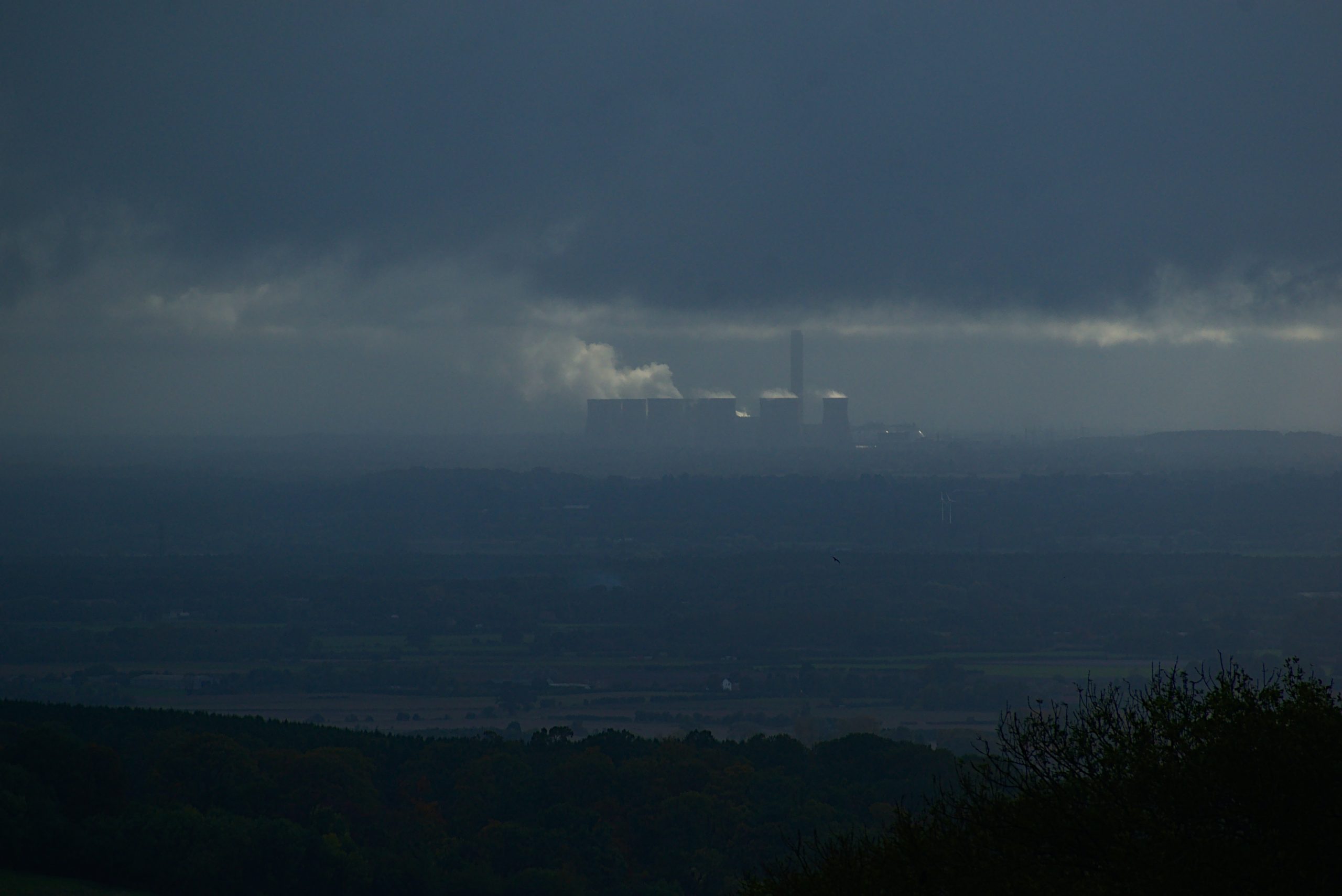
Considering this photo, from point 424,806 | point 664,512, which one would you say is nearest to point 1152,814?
point 424,806

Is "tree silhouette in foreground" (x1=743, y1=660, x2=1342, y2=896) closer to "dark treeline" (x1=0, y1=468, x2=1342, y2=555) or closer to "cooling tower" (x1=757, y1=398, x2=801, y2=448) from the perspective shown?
"dark treeline" (x1=0, y1=468, x2=1342, y2=555)

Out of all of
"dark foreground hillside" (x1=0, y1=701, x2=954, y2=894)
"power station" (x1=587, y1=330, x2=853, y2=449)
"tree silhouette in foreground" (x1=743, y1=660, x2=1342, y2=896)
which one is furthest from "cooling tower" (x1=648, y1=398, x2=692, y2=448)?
"tree silhouette in foreground" (x1=743, y1=660, x2=1342, y2=896)

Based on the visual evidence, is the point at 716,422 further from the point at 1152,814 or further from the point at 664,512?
the point at 1152,814

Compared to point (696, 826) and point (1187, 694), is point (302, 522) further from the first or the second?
point (1187, 694)

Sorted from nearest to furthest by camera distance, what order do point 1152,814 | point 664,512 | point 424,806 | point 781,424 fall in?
point 1152,814 → point 424,806 → point 664,512 → point 781,424

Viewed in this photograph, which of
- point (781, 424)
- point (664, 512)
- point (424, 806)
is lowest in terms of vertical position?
point (424, 806)

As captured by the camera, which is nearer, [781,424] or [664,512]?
[664,512]
